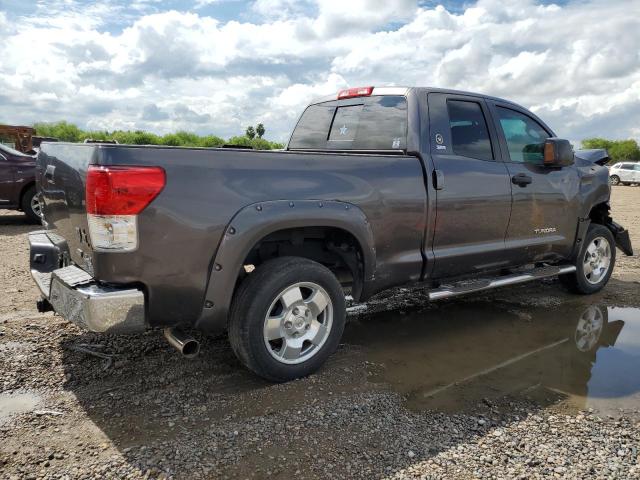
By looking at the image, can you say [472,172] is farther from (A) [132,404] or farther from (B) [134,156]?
(A) [132,404]

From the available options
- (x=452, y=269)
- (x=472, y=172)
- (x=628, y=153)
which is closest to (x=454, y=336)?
(x=452, y=269)

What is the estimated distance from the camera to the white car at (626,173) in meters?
32.3

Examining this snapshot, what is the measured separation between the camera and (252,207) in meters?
3.09

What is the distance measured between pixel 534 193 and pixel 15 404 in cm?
424

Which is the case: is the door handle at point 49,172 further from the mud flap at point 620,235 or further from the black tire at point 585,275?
the mud flap at point 620,235

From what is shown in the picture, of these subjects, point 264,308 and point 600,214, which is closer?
point 264,308

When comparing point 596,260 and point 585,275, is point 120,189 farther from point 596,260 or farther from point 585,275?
point 596,260

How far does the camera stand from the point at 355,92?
15.3ft

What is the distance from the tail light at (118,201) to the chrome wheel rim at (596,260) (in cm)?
466

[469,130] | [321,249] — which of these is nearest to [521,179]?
[469,130]

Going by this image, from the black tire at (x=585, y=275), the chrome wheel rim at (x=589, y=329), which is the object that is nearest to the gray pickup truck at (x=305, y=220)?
the black tire at (x=585, y=275)

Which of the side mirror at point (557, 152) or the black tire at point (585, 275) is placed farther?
the black tire at point (585, 275)

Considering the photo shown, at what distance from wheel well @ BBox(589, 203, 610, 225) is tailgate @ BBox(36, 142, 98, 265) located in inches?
199

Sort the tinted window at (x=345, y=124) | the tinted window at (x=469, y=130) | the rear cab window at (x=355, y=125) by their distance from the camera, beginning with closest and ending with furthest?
1. the rear cab window at (x=355, y=125)
2. the tinted window at (x=469, y=130)
3. the tinted window at (x=345, y=124)
